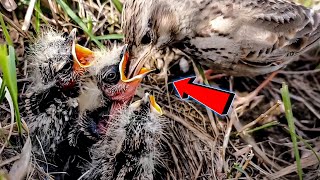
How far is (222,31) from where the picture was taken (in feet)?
10.3

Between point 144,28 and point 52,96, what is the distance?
58 centimetres

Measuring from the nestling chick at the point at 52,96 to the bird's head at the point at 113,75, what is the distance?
0.31 feet

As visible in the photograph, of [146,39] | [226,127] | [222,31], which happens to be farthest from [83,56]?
[226,127]

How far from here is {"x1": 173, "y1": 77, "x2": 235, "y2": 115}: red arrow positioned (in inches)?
128

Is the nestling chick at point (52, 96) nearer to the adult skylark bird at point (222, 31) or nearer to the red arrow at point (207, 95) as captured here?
the adult skylark bird at point (222, 31)

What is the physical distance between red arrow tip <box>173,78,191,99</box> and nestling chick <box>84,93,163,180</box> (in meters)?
0.67

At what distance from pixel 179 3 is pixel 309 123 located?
43.8 inches

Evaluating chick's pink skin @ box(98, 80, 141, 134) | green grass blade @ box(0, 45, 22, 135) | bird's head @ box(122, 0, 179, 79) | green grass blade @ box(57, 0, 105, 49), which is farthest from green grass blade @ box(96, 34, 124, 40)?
green grass blade @ box(0, 45, 22, 135)

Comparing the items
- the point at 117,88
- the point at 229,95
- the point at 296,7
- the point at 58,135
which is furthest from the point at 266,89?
the point at 58,135

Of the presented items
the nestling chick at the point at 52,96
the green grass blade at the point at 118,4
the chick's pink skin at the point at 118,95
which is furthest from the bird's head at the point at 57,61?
the green grass blade at the point at 118,4

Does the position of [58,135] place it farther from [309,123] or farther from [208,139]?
[309,123]

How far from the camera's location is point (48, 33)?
9.05ft

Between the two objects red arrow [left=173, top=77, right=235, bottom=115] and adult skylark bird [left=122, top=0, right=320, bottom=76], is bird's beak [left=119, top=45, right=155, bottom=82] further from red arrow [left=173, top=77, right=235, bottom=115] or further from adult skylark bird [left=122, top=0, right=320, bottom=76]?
→ red arrow [left=173, top=77, right=235, bottom=115]

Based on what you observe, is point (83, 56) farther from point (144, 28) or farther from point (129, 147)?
point (129, 147)
